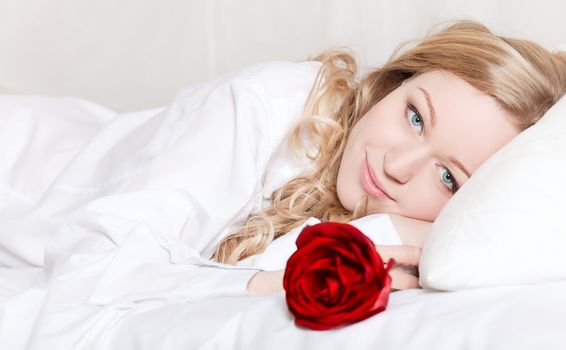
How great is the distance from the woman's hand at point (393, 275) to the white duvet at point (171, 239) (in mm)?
27

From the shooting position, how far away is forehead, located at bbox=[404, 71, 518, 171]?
Answer: 1.71m

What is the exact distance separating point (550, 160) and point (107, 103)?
1.75m

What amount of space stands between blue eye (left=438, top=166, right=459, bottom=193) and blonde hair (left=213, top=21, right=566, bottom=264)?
0.14 m

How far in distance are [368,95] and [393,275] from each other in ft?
2.10

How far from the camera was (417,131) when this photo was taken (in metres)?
1.78

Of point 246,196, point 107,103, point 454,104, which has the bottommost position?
point 107,103

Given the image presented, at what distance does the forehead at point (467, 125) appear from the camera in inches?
67.2

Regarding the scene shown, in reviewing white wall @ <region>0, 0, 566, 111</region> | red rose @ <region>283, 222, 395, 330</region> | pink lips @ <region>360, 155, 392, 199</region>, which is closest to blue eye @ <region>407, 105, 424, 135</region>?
pink lips @ <region>360, 155, 392, 199</region>

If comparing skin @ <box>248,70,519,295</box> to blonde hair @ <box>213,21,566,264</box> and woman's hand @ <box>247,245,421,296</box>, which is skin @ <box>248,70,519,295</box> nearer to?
blonde hair @ <box>213,21,566,264</box>

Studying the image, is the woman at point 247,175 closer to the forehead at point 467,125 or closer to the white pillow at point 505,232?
the forehead at point 467,125

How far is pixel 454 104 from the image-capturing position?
1737 millimetres

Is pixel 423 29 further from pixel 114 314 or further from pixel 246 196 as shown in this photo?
pixel 114 314

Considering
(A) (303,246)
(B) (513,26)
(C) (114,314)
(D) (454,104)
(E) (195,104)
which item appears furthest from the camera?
(B) (513,26)

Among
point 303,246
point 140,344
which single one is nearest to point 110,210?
point 140,344
